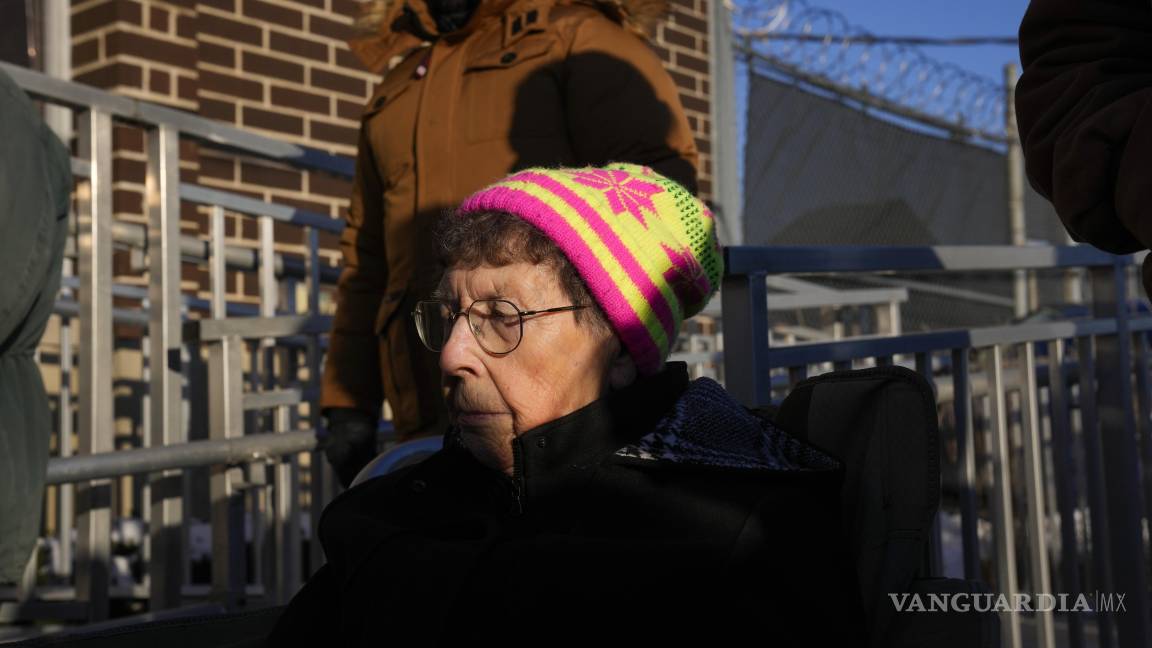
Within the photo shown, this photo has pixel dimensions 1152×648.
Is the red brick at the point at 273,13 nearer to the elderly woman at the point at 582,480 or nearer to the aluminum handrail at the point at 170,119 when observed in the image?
the aluminum handrail at the point at 170,119

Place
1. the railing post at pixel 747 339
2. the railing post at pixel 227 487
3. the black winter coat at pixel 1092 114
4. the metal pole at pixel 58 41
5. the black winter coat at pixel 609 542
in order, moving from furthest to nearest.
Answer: the metal pole at pixel 58 41 → the railing post at pixel 227 487 → the railing post at pixel 747 339 → the black winter coat at pixel 609 542 → the black winter coat at pixel 1092 114

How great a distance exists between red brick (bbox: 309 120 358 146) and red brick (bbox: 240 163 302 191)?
22 centimetres

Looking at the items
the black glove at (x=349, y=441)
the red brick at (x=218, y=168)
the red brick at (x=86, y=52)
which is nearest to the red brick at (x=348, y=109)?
the red brick at (x=218, y=168)

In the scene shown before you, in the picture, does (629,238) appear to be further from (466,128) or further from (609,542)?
(466,128)

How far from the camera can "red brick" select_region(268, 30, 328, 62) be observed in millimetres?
6059

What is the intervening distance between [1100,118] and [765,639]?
2.34ft

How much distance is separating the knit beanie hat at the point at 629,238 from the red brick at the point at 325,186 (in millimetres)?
4188

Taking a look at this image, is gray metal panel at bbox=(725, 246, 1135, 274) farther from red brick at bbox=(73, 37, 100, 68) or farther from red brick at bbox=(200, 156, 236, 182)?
red brick at bbox=(73, 37, 100, 68)

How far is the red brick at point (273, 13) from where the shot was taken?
596 cm

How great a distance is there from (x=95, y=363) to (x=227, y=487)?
46cm

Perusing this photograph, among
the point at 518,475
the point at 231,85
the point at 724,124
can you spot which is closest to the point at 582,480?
the point at 518,475

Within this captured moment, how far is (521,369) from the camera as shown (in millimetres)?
1986

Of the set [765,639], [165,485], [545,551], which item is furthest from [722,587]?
[165,485]

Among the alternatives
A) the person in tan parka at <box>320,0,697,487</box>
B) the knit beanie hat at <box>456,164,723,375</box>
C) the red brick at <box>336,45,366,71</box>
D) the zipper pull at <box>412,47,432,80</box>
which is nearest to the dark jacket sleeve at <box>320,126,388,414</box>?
the person in tan parka at <box>320,0,697,487</box>
